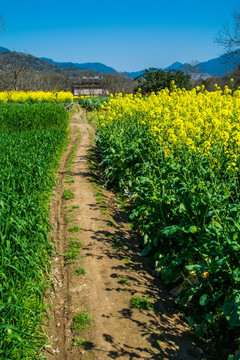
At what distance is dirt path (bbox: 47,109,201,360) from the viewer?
3402 millimetres

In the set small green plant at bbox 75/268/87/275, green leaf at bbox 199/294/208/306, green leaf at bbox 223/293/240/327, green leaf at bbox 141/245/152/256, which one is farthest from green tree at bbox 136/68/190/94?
green leaf at bbox 223/293/240/327

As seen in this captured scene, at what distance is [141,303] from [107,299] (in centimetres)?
47

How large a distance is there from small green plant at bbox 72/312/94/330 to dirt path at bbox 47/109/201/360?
0.04m

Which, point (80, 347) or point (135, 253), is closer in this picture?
point (80, 347)

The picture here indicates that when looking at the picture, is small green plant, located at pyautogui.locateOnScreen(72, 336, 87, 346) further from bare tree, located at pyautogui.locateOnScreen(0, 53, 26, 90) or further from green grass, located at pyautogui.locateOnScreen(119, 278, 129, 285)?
bare tree, located at pyautogui.locateOnScreen(0, 53, 26, 90)

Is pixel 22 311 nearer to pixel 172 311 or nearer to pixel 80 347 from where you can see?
pixel 80 347

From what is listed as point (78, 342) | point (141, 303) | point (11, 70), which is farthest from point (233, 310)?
point (11, 70)

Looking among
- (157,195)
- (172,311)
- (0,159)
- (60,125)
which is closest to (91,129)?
(60,125)

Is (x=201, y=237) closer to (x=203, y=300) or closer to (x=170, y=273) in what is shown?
(x=203, y=300)

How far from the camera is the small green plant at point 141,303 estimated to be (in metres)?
3.97

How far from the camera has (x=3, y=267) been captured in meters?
3.32

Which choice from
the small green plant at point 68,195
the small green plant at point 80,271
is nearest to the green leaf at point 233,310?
the small green plant at point 80,271

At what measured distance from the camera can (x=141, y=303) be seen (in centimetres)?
404

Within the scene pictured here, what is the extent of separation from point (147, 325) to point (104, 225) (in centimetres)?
279
